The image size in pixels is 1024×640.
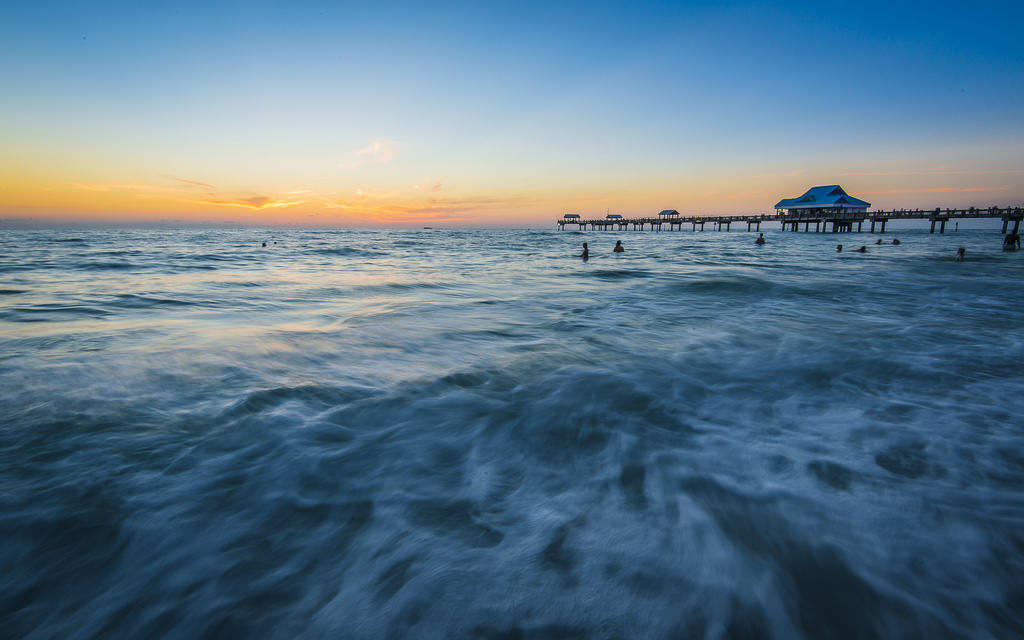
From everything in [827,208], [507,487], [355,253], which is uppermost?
[827,208]

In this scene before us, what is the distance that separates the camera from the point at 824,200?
6619cm

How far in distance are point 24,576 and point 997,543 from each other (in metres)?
5.34

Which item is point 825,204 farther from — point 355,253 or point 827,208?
point 355,253

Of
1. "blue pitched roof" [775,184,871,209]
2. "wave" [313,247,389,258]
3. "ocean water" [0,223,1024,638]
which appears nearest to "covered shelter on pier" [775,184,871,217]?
"blue pitched roof" [775,184,871,209]

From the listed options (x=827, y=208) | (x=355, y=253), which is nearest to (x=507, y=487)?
(x=355, y=253)

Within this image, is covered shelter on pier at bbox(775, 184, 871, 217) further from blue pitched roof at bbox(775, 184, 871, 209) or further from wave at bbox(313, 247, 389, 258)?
wave at bbox(313, 247, 389, 258)

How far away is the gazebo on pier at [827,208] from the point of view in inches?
2512

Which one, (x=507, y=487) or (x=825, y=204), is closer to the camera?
(x=507, y=487)

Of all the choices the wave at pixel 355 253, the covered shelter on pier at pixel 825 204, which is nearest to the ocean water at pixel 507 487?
the wave at pixel 355 253

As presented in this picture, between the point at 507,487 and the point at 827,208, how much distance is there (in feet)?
267

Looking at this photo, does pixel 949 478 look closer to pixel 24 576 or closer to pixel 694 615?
pixel 694 615

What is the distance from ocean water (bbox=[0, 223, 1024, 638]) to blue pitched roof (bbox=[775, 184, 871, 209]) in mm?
74077

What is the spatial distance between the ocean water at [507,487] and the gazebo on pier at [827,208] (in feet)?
241

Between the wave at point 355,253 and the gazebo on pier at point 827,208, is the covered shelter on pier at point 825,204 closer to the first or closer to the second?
the gazebo on pier at point 827,208
